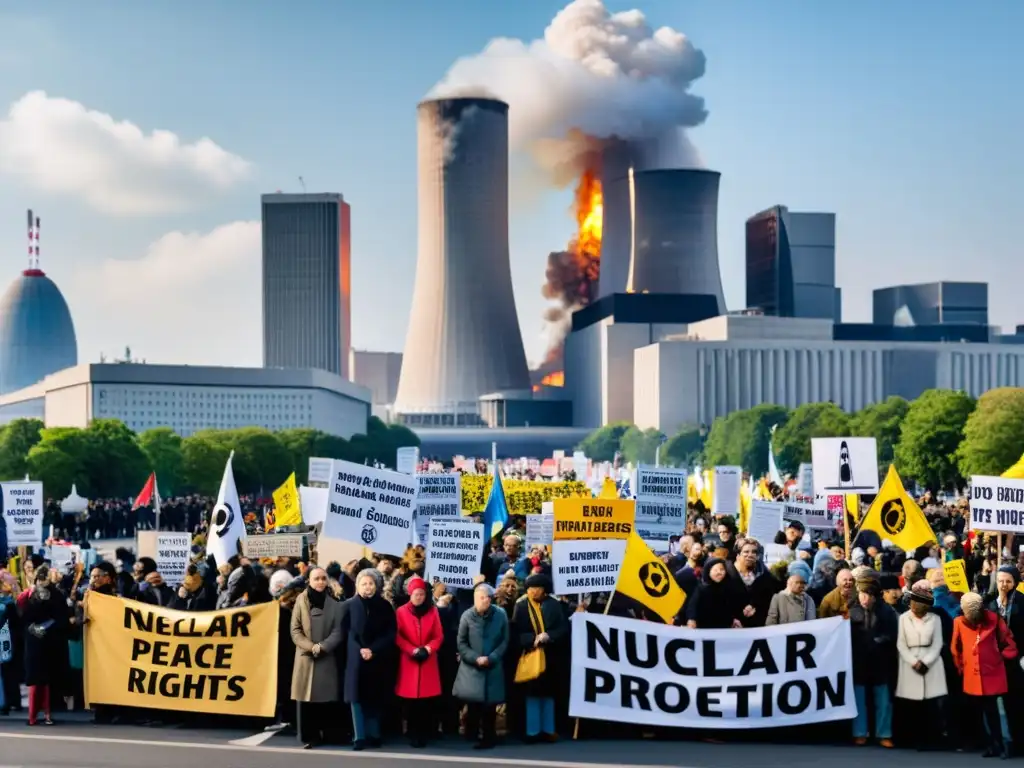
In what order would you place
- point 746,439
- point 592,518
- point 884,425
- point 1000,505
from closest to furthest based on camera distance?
1. point 592,518
2. point 1000,505
3. point 884,425
4. point 746,439

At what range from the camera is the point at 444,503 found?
69.8ft

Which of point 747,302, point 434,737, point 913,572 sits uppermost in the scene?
point 747,302

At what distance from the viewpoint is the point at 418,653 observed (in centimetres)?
1430

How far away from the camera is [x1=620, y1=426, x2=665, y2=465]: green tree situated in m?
143

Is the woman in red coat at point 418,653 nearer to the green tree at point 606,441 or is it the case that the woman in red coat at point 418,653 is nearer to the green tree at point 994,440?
the green tree at point 994,440

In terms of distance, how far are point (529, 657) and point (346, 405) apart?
517 ft

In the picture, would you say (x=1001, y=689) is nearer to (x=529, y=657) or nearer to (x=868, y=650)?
(x=868, y=650)

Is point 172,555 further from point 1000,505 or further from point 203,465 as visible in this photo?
point 203,465

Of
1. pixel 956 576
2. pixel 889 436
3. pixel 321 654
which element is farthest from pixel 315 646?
pixel 889 436

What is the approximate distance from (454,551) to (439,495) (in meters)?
5.49

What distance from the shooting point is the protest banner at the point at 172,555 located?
19578 mm

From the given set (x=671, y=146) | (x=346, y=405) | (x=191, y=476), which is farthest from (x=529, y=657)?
(x=671, y=146)

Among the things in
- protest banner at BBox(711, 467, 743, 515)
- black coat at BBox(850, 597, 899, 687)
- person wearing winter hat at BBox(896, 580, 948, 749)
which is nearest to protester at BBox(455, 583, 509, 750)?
black coat at BBox(850, 597, 899, 687)

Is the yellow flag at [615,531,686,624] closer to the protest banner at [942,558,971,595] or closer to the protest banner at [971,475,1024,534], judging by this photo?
the protest banner at [942,558,971,595]
